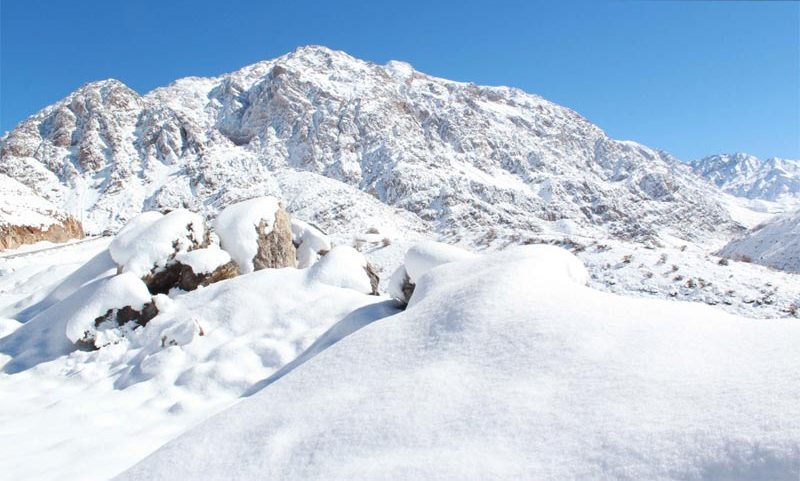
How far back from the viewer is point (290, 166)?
11031 centimetres

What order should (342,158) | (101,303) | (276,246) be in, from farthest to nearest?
(342,158) < (276,246) < (101,303)

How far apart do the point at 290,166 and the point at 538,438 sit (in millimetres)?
111705

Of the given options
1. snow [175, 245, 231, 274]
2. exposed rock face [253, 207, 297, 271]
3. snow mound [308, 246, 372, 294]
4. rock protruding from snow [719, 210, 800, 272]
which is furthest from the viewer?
rock protruding from snow [719, 210, 800, 272]

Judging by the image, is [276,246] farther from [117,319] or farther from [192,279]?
[117,319]

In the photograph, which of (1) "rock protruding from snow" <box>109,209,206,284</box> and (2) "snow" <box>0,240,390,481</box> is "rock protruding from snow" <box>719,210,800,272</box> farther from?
(1) "rock protruding from snow" <box>109,209,206,284</box>

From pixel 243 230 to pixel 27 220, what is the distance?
59.9ft

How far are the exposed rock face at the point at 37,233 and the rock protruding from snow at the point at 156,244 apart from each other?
47.5 ft

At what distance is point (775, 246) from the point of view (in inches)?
1057

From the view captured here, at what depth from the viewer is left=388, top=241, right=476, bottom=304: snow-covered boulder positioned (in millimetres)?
9672

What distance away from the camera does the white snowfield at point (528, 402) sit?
118 inches

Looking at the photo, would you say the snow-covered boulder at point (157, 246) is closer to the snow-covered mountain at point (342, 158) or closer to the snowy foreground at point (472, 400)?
the snowy foreground at point (472, 400)

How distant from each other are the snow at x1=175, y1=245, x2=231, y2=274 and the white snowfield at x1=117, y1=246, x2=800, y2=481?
7344 mm

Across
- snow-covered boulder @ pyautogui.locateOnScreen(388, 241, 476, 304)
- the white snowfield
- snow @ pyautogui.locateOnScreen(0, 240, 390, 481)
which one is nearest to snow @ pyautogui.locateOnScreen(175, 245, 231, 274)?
snow @ pyautogui.locateOnScreen(0, 240, 390, 481)

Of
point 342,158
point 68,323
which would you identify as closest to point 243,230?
point 68,323
